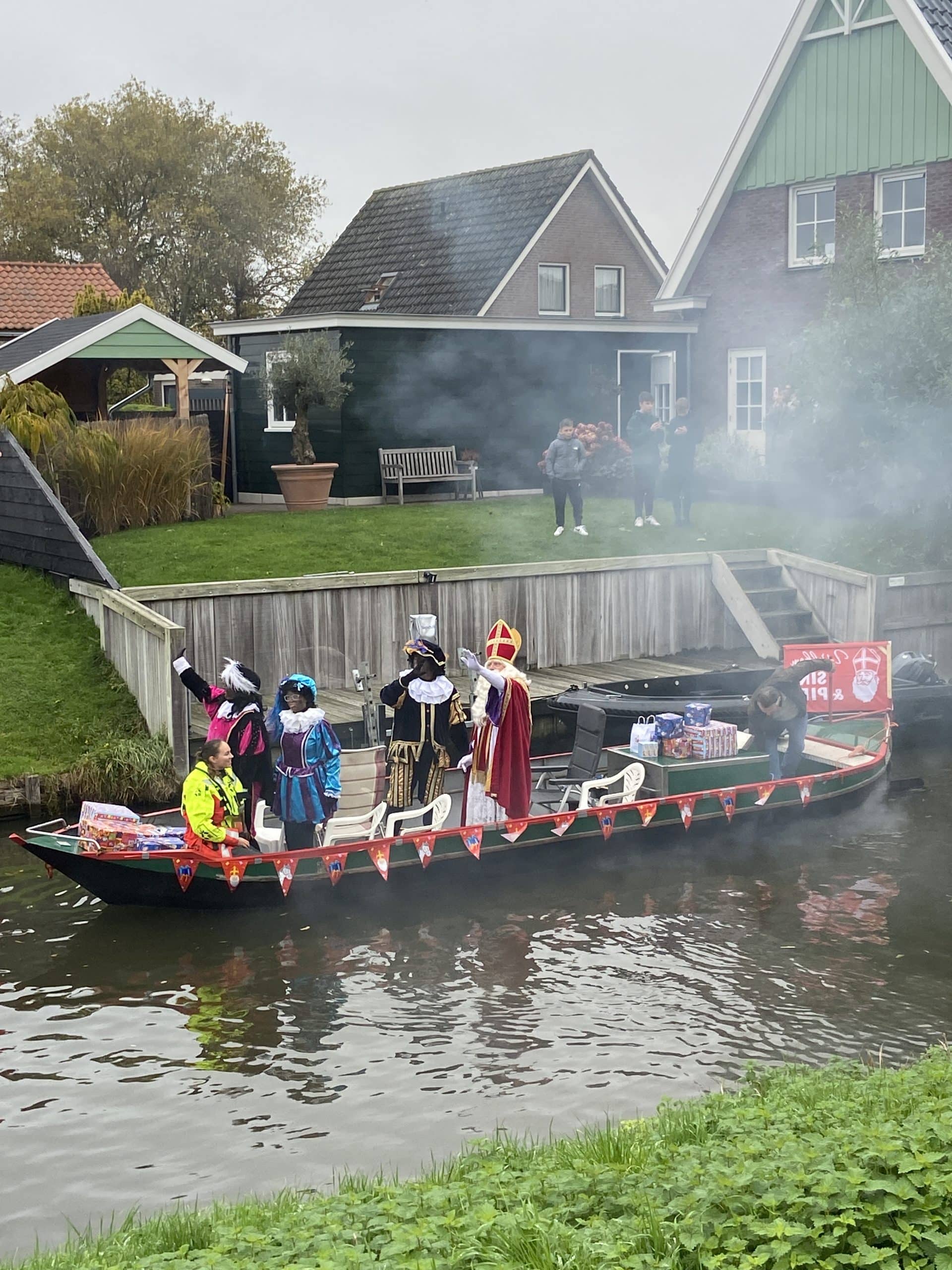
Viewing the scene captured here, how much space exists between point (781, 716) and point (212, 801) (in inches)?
239

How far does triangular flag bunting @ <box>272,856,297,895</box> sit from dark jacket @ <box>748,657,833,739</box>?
205 inches

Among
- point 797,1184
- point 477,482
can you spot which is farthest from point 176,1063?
point 477,482

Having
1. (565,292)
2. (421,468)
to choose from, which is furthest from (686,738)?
(565,292)

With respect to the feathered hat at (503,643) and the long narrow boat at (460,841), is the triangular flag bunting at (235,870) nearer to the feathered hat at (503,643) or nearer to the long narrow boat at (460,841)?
the long narrow boat at (460,841)

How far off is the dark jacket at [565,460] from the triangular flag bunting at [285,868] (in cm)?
1038

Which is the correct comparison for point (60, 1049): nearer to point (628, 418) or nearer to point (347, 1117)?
point (347, 1117)

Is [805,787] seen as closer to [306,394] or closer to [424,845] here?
[424,845]

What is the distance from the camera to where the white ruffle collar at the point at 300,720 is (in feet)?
37.9

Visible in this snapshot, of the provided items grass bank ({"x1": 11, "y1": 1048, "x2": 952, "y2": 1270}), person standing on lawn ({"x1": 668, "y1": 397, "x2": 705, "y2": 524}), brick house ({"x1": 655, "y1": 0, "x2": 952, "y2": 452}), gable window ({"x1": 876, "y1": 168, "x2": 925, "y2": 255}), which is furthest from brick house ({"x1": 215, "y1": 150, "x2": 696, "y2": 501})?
grass bank ({"x1": 11, "y1": 1048, "x2": 952, "y2": 1270})

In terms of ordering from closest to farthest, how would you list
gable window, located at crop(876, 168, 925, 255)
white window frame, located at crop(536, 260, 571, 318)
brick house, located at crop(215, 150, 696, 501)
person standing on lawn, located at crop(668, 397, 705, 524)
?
person standing on lawn, located at crop(668, 397, 705, 524) < gable window, located at crop(876, 168, 925, 255) < brick house, located at crop(215, 150, 696, 501) < white window frame, located at crop(536, 260, 571, 318)

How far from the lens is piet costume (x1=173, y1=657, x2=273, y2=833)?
38.5 feet

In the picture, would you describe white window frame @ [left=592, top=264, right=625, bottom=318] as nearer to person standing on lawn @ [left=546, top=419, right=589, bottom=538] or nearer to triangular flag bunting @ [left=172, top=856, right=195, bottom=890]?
person standing on lawn @ [left=546, top=419, right=589, bottom=538]

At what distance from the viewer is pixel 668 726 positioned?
14.3 meters

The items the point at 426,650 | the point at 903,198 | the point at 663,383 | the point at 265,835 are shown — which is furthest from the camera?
the point at 663,383
